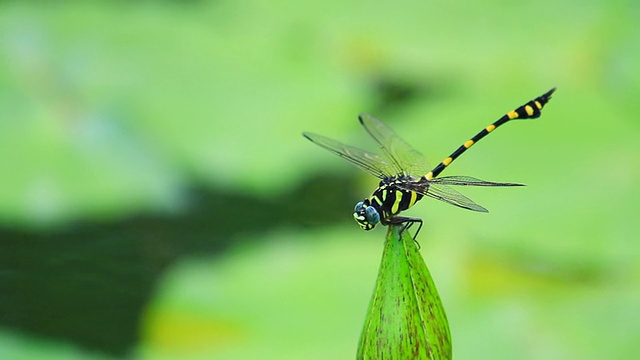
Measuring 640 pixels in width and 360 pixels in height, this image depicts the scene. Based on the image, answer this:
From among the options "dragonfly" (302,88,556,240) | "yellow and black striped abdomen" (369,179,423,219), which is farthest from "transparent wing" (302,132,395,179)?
"yellow and black striped abdomen" (369,179,423,219)

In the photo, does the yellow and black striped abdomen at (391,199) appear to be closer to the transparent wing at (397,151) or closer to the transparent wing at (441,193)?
the transparent wing at (441,193)

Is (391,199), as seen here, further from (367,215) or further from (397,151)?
(397,151)

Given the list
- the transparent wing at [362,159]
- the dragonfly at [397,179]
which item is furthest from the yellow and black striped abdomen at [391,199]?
the transparent wing at [362,159]

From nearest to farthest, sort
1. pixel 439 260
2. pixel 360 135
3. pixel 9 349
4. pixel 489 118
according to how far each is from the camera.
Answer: pixel 9 349
pixel 439 260
pixel 489 118
pixel 360 135

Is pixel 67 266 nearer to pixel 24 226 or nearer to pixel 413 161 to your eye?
pixel 24 226

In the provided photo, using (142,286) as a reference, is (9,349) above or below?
below

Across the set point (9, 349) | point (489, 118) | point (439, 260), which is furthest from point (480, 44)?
point (9, 349)
